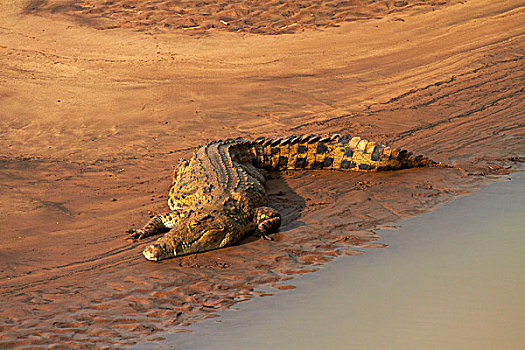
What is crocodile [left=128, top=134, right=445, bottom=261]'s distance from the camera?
6.15m

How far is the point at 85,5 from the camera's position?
18156mm

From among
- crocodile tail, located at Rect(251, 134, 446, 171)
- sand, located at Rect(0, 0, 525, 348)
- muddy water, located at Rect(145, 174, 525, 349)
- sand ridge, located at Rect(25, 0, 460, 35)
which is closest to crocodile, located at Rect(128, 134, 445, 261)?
crocodile tail, located at Rect(251, 134, 446, 171)

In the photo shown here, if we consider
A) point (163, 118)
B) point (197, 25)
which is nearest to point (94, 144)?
point (163, 118)

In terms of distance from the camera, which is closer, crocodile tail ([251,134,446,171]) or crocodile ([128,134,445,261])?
crocodile ([128,134,445,261])

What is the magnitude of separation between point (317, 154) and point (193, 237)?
2.95 m

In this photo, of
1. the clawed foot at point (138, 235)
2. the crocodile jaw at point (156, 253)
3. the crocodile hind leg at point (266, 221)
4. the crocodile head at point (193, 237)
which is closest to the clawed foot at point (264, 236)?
the crocodile hind leg at point (266, 221)

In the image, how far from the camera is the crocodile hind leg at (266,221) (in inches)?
255

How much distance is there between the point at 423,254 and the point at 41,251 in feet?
13.2

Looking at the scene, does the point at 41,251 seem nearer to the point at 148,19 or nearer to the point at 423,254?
the point at 423,254

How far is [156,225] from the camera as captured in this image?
6566 mm

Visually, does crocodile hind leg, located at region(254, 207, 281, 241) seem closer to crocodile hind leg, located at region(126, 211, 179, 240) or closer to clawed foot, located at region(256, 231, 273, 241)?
clawed foot, located at region(256, 231, 273, 241)

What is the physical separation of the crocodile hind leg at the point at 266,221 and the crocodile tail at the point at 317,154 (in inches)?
73.2

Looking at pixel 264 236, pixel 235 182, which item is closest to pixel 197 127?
pixel 235 182

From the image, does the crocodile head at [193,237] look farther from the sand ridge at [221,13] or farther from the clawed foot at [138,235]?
the sand ridge at [221,13]
